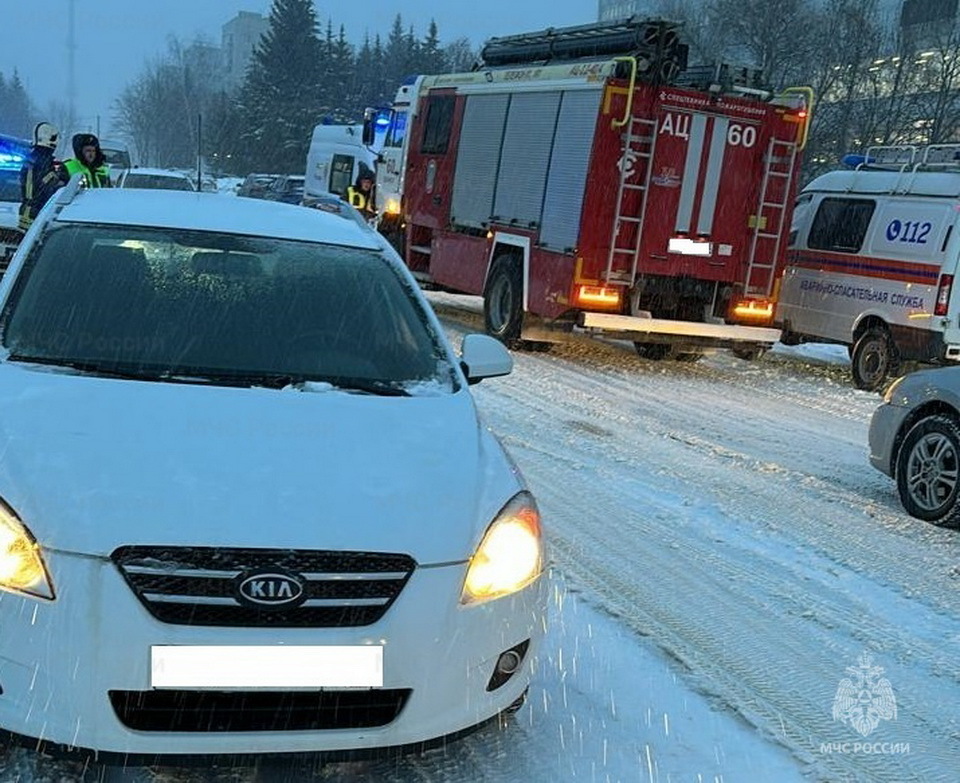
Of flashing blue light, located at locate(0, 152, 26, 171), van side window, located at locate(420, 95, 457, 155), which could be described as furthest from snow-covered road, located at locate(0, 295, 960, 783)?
flashing blue light, located at locate(0, 152, 26, 171)

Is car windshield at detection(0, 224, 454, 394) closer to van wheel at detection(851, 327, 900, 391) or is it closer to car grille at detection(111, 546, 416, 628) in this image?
car grille at detection(111, 546, 416, 628)

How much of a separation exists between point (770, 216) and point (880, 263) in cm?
130

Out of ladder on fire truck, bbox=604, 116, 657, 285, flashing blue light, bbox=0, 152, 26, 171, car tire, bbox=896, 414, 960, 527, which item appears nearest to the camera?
car tire, bbox=896, 414, 960, 527

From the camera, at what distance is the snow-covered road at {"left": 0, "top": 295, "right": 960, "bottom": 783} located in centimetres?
333

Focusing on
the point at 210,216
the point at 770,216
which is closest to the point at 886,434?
the point at 210,216

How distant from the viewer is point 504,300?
41.7 feet

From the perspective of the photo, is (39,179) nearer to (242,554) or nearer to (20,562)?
(20,562)

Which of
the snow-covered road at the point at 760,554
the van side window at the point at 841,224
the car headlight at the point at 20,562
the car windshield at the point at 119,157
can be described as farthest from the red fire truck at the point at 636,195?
the car windshield at the point at 119,157

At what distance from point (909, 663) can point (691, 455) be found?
135 inches

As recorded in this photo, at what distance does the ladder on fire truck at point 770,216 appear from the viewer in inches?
465

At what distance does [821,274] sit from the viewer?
12.7 m

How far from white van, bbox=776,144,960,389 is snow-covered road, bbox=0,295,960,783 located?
2.70m

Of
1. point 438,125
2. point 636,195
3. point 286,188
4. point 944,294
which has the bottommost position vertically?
point 944,294

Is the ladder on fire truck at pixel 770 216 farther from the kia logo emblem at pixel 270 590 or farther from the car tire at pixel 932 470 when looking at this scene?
the kia logo emblem at pixel 270 590
